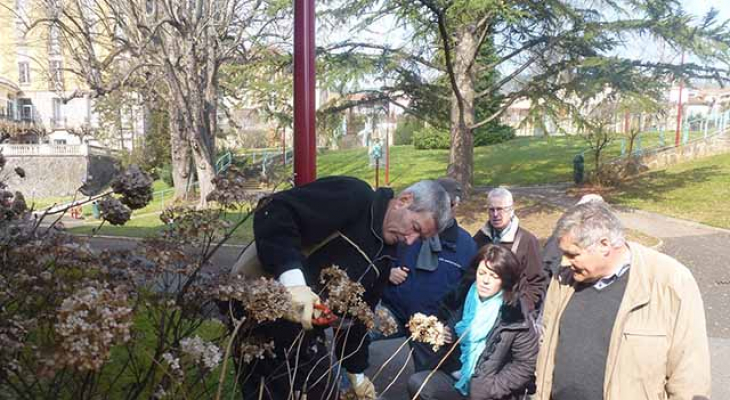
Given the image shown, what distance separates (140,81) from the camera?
732 inches

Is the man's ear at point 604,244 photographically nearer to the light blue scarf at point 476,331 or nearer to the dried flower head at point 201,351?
the light blue scarf at point 476,331

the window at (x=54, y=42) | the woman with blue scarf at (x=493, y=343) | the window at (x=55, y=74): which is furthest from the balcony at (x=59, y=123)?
the woman with blue scarf at (x=493, y=343)

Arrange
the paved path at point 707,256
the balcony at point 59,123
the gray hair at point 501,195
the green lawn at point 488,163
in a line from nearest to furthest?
the gray hair at point 501,195
the paved path at point 707,256
the green lawn at point 488,163
the balcony at point 59,123

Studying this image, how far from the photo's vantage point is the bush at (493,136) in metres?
28.5

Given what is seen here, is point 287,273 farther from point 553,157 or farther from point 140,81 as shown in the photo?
point 553,157

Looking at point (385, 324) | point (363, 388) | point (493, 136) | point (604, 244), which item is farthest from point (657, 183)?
point (385, 324)

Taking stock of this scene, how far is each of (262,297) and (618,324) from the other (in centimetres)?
155

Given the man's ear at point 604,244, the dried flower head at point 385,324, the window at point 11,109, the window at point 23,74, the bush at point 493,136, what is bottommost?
the dried flower head at point 385,324

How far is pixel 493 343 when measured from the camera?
3010mm

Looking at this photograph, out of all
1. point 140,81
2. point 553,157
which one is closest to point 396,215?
point 140,81

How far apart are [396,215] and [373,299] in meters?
0.41

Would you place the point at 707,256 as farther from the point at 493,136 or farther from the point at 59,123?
the point at 59,123

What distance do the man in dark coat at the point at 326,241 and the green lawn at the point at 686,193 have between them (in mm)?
12612

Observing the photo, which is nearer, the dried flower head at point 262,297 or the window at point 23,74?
the dried flower head at point 262,297
